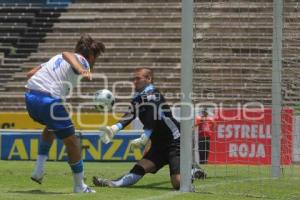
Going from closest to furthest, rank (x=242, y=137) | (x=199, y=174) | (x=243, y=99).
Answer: (x=199, y=174) → (x=242, y=137) → (x=243, y=99)

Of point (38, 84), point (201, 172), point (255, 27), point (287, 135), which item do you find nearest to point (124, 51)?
point (255, 27)

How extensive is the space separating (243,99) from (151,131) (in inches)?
354

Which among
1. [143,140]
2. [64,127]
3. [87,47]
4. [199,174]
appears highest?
[87,47]

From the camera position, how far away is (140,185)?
35.2 ft

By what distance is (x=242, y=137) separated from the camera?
18.0m

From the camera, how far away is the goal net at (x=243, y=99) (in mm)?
11797

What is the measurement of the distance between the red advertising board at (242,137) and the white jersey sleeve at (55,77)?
7.73 m

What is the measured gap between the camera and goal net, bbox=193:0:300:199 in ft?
38.7

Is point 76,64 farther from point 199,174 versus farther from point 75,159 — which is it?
point 199,174

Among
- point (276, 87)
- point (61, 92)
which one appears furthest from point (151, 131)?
point (276, 87)

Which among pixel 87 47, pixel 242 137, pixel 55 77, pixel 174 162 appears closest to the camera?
pixel 55 77

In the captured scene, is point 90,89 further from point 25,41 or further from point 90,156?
point 90,156

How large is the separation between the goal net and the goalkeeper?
0.44 meters

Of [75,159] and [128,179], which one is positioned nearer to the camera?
[75,159]
